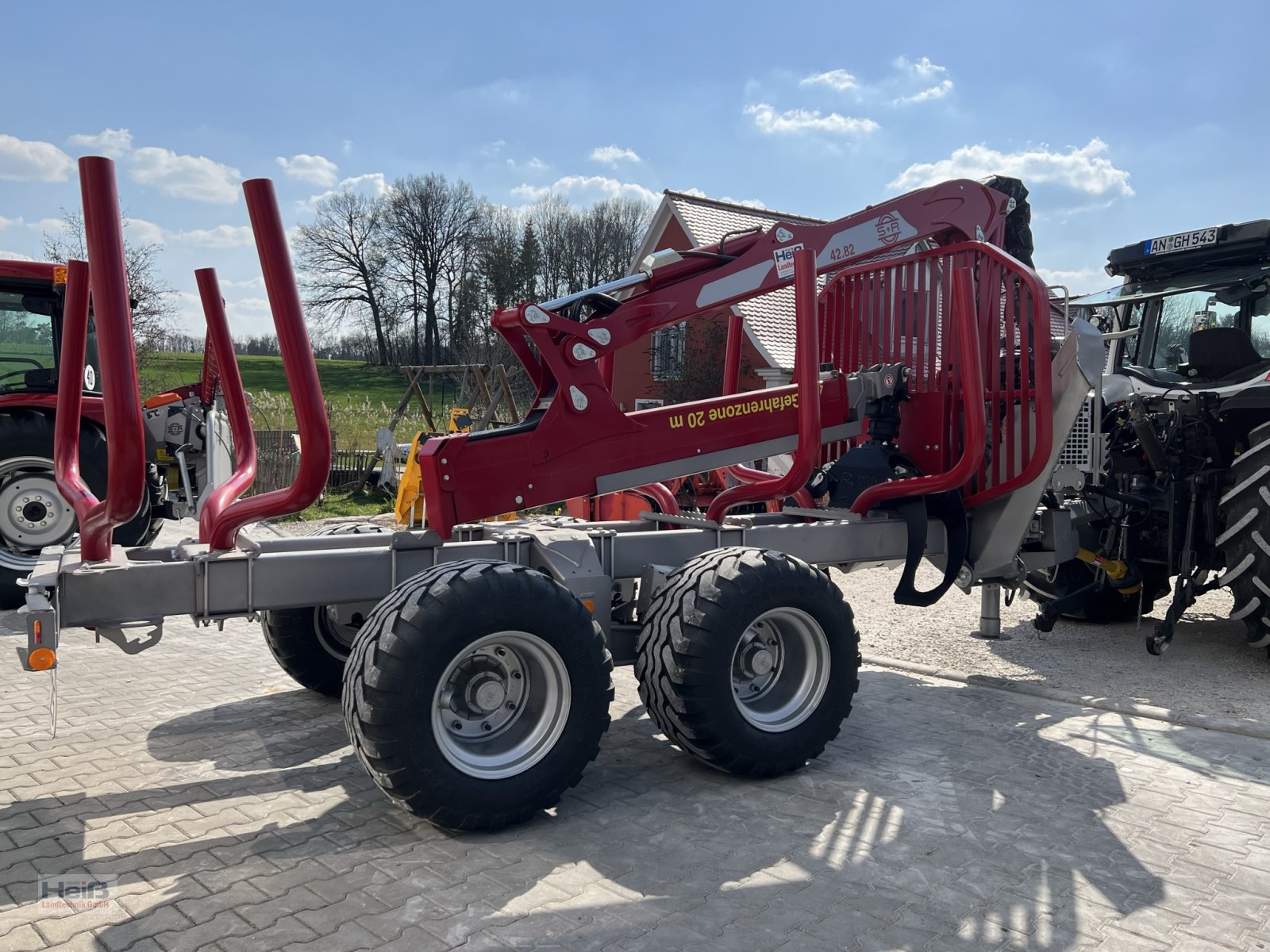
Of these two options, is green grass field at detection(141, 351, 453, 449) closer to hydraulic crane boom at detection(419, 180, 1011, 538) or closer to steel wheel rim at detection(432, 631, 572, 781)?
hydraulic crane boom at detection(419, 180, 1011, 538)

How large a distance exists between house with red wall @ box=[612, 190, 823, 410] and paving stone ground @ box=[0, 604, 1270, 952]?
51.1 ft

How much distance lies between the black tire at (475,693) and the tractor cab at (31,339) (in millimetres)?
6404

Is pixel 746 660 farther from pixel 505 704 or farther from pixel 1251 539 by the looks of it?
pixel 1251 539

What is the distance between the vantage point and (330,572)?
4.19m

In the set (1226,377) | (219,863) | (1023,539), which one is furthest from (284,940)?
(1226,377)

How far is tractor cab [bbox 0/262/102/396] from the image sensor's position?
347 inches

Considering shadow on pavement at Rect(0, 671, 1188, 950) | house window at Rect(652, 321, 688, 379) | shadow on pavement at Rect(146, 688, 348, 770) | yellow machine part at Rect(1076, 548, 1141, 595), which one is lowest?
shadow on pavement at Rect(0, 671, 1188, 950)

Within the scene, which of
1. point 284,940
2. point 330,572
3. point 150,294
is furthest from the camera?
point 150,294

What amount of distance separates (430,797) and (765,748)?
1497 mm

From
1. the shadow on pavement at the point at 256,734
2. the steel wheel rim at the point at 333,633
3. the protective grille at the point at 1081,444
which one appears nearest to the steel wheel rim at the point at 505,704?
the shadow on pavement at the point at 256,734

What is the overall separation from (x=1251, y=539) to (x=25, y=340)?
9.55 meters

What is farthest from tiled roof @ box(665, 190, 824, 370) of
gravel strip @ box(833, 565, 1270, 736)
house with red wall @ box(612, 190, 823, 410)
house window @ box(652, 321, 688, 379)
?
gravel strip @ box(833, 565, 1270, 736)

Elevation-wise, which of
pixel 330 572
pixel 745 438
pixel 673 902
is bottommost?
pixel 673 902

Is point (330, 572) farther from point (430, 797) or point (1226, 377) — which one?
point (1226, 377)
